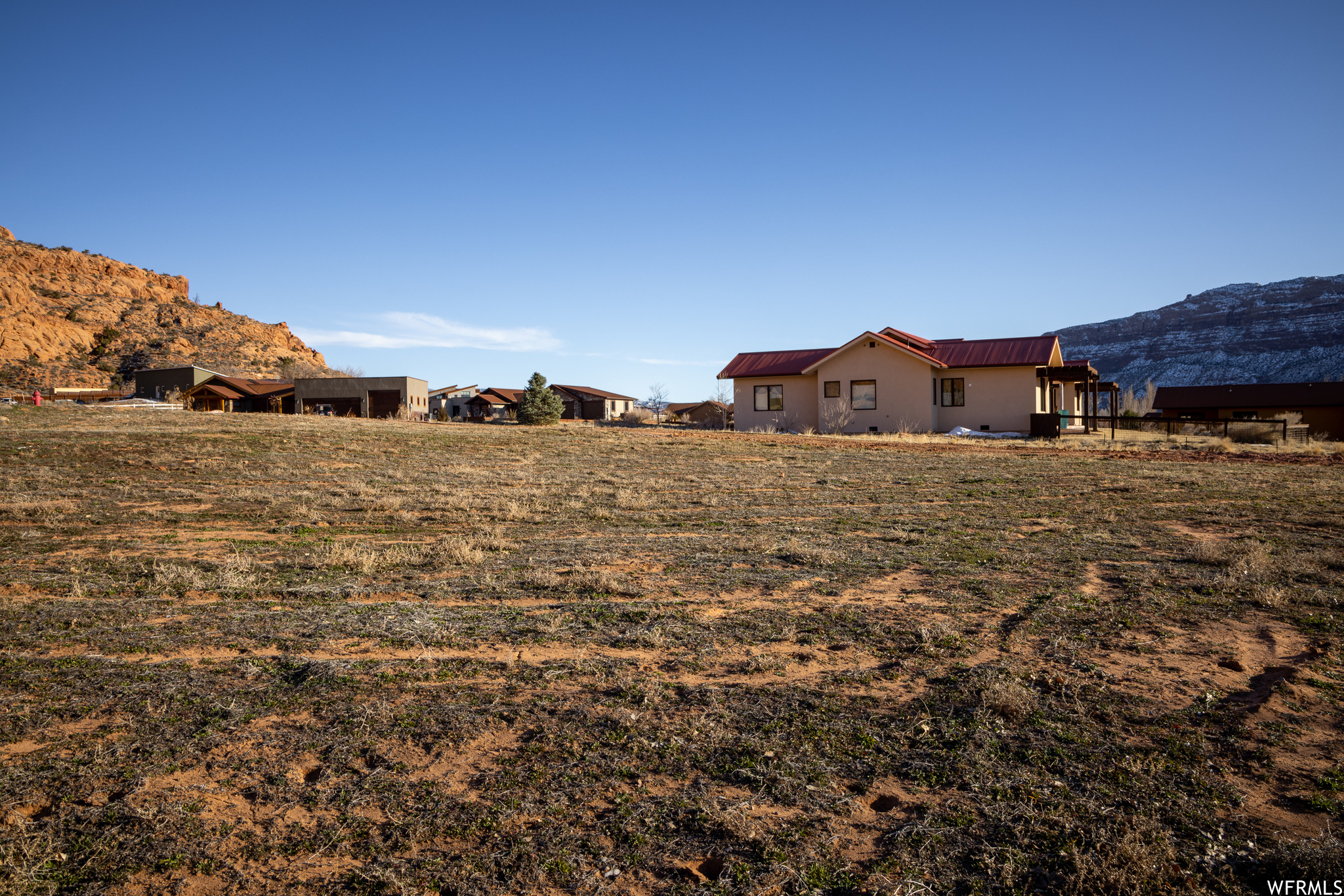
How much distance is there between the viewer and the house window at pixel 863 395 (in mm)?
32656

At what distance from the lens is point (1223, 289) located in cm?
16438

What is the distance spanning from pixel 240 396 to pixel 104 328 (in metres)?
34.4

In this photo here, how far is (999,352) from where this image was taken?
1257 inches

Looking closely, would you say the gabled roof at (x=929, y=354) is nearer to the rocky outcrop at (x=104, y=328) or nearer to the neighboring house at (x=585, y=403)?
the neighboring house at (x=585, y=403)

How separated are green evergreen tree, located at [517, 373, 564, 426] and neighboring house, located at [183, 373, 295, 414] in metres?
19.2

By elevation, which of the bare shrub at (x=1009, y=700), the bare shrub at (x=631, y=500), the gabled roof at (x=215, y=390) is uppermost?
the gabled roof at (x=215, y=390)

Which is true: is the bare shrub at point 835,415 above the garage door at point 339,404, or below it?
below

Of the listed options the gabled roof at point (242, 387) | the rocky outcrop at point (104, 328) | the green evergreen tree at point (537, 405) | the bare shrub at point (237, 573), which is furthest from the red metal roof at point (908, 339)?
the rocky outcrop at point (104, 328)

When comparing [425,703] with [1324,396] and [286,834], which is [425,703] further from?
[1324,396]

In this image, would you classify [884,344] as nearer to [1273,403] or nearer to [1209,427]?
[1209,427]

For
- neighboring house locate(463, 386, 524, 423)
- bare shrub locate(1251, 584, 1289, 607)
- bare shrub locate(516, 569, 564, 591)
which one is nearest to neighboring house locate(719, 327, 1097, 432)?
bare shrub locate(1251, 584, 1289, 607)

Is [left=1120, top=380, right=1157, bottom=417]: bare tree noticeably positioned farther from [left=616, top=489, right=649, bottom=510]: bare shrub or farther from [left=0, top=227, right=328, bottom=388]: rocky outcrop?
[left=0, top=227, right=328, bottom=388]: rocky outcrop

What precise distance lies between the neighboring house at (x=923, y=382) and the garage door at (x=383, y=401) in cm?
2982

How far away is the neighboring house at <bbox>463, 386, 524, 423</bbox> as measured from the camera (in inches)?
2594
